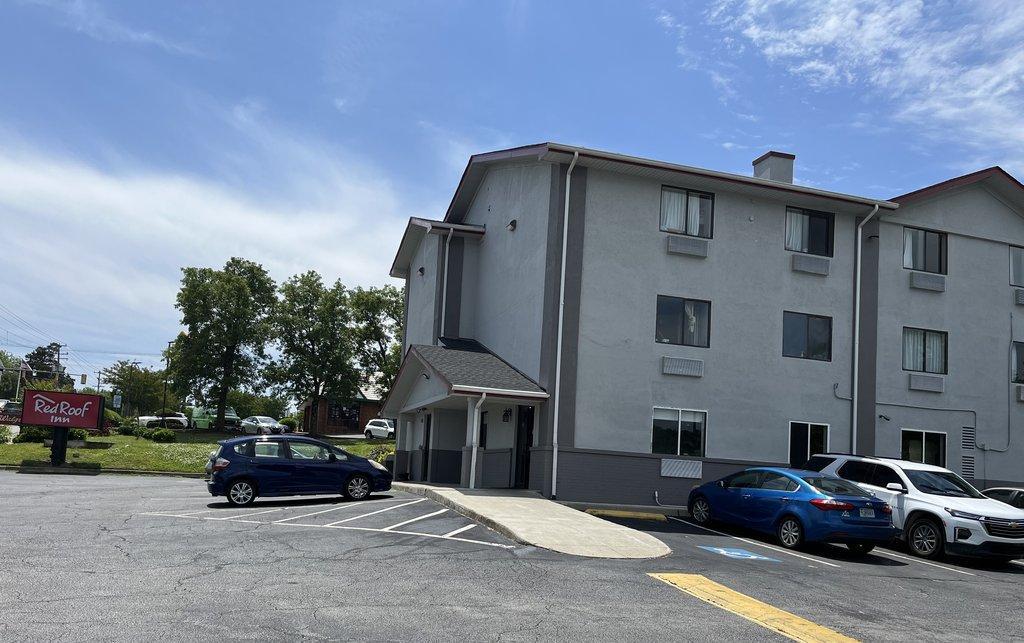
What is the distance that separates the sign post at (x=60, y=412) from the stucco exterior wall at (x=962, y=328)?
82.1 feet

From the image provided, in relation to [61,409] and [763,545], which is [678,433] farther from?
[61,409]

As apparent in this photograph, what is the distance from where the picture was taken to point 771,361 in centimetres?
2348

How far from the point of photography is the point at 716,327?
23125 millimetres

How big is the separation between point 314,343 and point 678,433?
4473 centimetres

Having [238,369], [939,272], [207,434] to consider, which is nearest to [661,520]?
[939,272]

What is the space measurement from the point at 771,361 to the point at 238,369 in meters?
46.9

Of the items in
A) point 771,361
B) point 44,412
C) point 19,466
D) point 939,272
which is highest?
point 939,272

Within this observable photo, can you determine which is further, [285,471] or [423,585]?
[285,471]

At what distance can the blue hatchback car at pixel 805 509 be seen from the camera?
15016 mm

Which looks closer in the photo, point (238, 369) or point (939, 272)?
point (939, 272)

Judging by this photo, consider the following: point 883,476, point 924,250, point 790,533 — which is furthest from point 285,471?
point 924,250

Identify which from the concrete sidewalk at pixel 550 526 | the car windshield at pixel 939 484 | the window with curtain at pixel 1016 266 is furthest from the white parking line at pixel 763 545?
the window with curtain at pixel 1016 266

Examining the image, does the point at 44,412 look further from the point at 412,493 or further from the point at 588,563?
the point at 588,563

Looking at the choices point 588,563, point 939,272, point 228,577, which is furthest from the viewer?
point 939,272
